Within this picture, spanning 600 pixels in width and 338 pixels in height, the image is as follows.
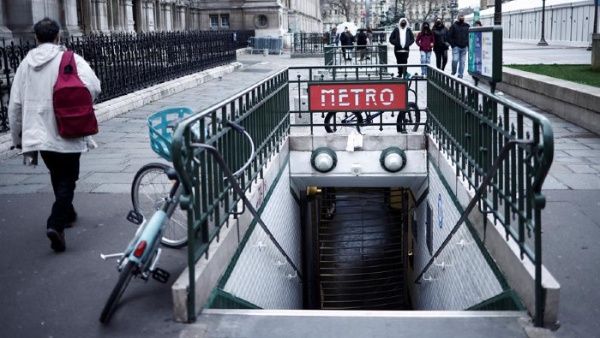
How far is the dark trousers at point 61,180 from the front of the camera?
5770mm

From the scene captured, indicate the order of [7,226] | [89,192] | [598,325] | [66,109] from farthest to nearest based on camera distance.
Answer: [89,192] < [7,226] < [66,109] < [598,325]

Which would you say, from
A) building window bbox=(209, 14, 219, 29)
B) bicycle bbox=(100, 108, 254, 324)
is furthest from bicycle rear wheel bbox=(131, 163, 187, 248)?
building window bbox=(209, 14, 219, 29)

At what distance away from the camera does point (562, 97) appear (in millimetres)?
12617

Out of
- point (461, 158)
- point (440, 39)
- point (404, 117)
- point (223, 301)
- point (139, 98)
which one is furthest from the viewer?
point (440, 39)

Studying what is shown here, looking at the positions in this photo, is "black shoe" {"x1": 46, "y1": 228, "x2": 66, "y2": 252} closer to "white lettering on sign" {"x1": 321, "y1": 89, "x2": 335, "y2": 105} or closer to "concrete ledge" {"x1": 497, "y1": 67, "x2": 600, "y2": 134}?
"white lettering on sign" {"x1": 321, "y1": 89, "x2": 335, "y2": 105}

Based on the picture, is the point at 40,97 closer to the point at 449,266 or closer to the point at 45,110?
the point at 45,110

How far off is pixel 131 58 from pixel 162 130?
11.4 m

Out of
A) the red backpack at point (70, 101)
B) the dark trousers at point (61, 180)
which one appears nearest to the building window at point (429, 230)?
the dark trousers at point (61, 180)

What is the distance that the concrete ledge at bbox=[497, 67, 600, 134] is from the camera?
11320 mm

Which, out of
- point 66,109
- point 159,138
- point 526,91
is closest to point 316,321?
point 159,138

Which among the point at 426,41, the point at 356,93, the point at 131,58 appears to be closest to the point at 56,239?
the point at 356,93

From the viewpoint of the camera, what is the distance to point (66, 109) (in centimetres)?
567

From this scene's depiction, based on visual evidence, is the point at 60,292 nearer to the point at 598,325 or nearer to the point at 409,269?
the point at 598,325

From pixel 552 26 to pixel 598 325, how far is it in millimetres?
45656
